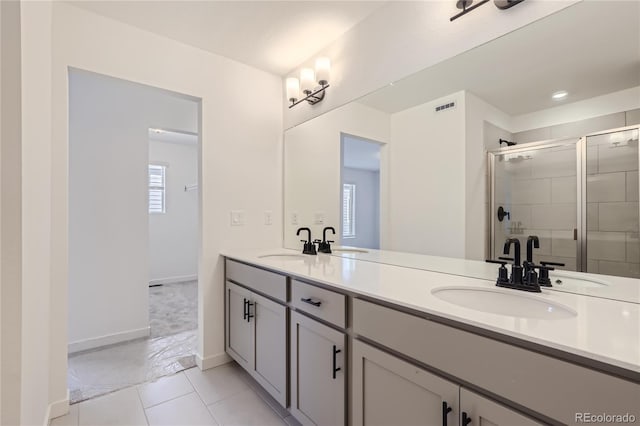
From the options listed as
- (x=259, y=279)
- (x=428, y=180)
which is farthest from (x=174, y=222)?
(x=428, y=180)

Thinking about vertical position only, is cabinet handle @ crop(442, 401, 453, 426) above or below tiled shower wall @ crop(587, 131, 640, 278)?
below

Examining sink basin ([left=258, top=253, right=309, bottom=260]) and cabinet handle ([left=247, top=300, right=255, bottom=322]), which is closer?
cabinet handle ([left=247, top=300, right=255, bottom=322])

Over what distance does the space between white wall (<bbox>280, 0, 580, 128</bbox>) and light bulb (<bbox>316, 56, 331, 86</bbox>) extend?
7cm

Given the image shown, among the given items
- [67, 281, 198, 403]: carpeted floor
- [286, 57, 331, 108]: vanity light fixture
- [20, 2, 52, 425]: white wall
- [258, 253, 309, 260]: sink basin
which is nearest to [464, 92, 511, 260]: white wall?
[286, 57, 331, 108]: vanity light fixture

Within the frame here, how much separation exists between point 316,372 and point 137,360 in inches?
70.1

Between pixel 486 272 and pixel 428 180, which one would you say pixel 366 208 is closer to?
pixel 428 180

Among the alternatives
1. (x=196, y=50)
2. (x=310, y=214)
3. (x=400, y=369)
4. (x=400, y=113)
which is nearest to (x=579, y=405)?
(x=400, y=369)

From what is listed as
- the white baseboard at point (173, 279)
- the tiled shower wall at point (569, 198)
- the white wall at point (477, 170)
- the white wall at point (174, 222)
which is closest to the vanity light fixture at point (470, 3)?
the white wall at point (477, 170)

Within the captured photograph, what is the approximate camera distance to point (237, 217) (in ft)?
8.02

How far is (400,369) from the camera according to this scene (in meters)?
1.02

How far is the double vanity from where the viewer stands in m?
0.68

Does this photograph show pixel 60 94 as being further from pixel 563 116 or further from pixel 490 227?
pixel 563 116

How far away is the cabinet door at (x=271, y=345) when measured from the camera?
1.62 metres

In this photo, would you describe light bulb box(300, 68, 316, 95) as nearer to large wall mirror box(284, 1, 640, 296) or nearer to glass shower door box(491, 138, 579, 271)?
large wall mirror box(284, 1, 640, 296)
